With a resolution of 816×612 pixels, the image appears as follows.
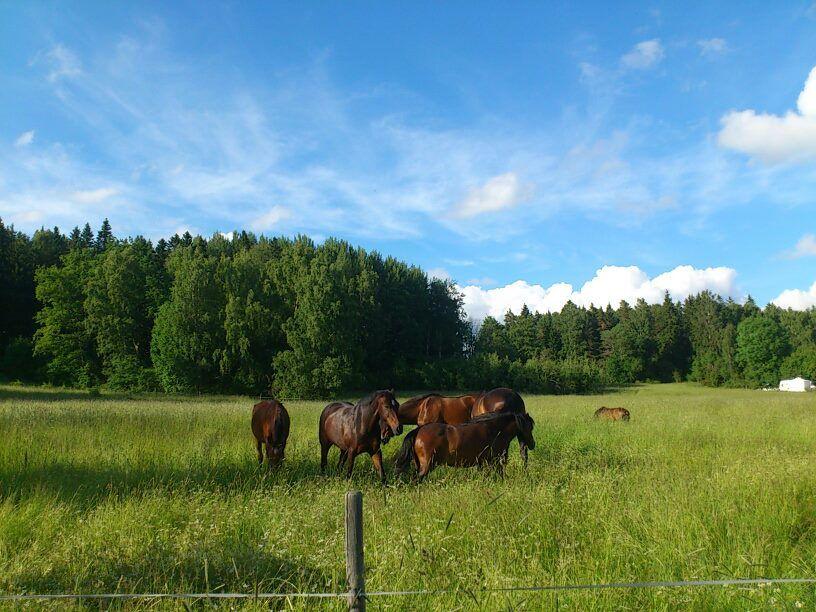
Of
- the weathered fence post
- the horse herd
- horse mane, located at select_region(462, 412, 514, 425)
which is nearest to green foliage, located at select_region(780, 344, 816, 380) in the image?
the horse herd

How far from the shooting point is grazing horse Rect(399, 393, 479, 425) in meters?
11.6

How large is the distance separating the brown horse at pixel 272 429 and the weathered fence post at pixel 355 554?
7.21m

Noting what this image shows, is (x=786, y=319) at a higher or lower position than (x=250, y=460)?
higher

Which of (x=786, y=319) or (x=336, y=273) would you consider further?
(x=786, y=319)

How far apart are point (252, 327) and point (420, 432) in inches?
1683

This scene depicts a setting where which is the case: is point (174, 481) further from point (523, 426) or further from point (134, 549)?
point (523, 426)

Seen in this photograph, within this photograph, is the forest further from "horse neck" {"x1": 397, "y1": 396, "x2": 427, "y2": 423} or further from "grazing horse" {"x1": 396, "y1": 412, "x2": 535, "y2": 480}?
"grazing horse" {"x1": 396, "y1": 412, "x2": 535, "y2": 480}

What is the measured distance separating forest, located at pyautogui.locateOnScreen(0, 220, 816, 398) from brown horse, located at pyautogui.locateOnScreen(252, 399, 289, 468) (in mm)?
35153

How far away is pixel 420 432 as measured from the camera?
8.19m

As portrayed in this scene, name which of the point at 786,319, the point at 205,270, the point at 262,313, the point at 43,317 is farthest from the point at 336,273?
the point at 786,319

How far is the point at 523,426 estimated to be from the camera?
29.6ft

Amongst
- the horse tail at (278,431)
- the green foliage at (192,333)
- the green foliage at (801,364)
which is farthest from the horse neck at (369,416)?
the green foliage at (801,364)

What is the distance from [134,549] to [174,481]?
328cm

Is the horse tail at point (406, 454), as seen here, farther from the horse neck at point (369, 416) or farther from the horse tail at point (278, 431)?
the horse tail at point (278, 431)
